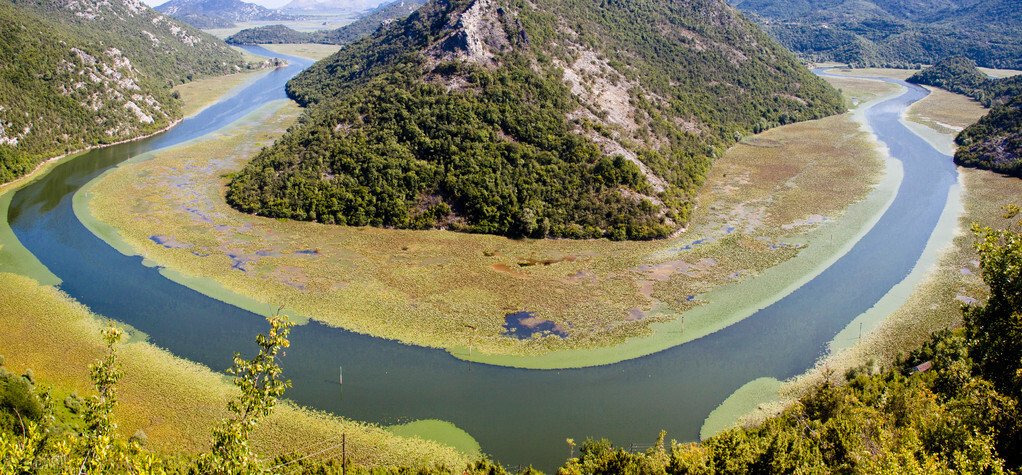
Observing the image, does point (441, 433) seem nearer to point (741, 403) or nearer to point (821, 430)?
point (741, 403)

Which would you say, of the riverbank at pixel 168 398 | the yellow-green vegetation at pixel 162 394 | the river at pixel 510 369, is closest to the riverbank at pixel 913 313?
the river at pixel 510 369

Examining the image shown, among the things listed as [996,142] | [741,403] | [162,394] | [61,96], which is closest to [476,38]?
[162,394]

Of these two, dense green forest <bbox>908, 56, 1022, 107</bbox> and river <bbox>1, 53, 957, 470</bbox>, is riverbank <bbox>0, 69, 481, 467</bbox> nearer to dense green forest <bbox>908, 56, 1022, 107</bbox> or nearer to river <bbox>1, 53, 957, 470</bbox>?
river <bbox>1, 53, 957, 470</bbox>

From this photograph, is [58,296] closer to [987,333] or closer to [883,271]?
[987,333]

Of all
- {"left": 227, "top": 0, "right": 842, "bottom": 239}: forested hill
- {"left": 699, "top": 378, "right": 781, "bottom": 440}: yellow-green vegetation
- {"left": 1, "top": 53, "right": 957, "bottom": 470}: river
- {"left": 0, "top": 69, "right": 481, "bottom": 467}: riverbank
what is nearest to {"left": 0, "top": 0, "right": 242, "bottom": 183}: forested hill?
{"left": 227, "top": 0, "right": 842, "bottom": 239}: forested hill

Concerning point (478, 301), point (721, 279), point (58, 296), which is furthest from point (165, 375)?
point (721, 279)
